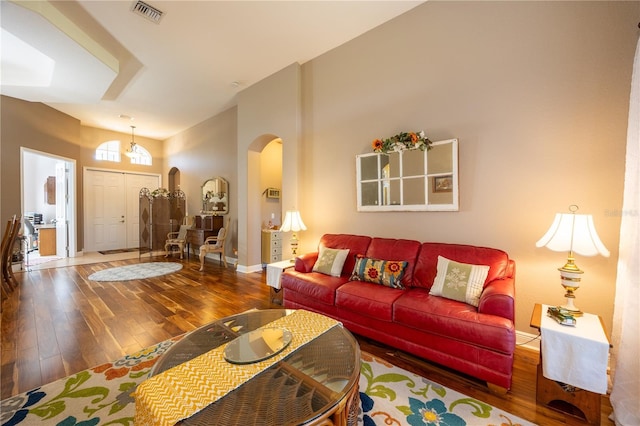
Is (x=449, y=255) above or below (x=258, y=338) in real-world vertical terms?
above

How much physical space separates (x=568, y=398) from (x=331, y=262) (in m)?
2.07

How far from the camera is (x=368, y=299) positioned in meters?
2.33

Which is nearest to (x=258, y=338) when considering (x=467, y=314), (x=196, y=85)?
(x=467, y=314)

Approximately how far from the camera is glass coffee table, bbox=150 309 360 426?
3.39ft

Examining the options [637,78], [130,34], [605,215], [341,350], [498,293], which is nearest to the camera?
[341,350]

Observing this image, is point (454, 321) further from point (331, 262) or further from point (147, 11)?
point (147, 11)

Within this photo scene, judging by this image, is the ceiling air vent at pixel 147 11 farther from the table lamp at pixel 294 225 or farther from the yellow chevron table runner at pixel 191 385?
the yellow chevron table runner at pixel 191 385

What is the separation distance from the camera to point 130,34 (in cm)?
341

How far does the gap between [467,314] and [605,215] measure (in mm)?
1417

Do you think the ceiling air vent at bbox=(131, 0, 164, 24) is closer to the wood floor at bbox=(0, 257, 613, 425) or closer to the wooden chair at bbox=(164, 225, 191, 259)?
the wood floor at bbox=(0, 257, 613, 425)

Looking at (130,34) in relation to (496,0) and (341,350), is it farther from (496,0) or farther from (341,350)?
(341,350)

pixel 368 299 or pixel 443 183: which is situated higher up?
pixel 443 183

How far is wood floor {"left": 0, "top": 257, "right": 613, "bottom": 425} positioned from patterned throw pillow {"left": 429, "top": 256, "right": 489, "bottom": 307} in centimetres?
58

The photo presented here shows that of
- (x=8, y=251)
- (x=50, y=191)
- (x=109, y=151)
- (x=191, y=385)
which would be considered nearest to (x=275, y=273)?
(x=191, y=385)
